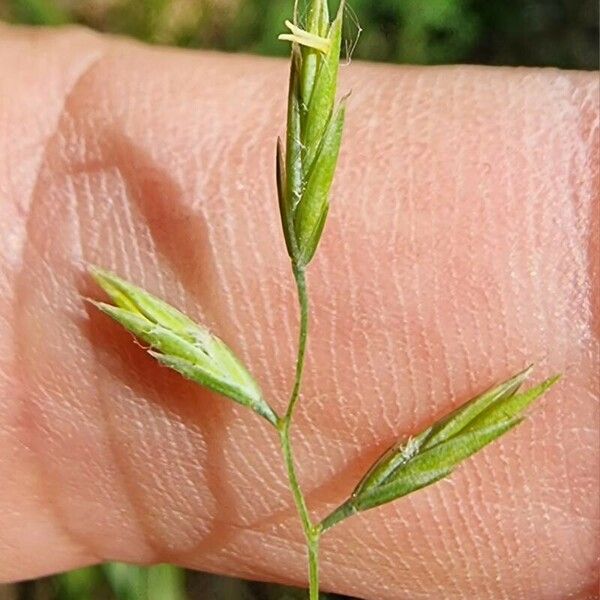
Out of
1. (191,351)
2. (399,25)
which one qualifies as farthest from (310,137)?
(399,25)

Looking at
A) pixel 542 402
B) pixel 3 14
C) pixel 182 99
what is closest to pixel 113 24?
pixel 3 14

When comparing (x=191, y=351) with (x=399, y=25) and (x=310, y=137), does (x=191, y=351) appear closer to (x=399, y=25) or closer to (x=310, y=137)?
(x=310, y=137)

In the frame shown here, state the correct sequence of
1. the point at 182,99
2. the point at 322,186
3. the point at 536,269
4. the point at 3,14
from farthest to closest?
1. the point at 3,14
2. the point at 182,99
3. the point at 536,269
4. the point at 322,186

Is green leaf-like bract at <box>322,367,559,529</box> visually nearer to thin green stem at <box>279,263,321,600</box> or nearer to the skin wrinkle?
thin green stem at <box>279,263,321,600</box>

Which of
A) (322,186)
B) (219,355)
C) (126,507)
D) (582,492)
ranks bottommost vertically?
(126,507)

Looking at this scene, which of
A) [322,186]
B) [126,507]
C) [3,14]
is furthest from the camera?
[3,14]

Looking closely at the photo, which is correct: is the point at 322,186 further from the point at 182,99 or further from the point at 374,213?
the point at 182,99

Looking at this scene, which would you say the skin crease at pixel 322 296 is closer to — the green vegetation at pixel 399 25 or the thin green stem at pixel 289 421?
the thin green stem at pixel 289 421
